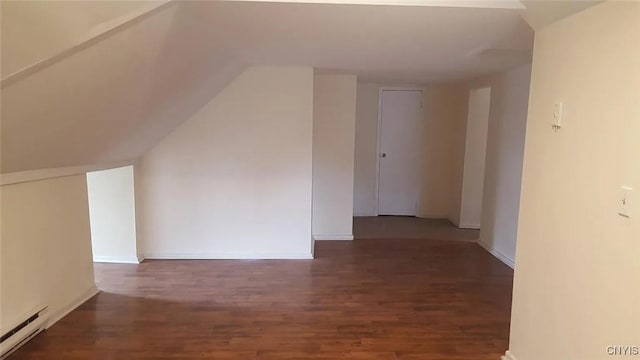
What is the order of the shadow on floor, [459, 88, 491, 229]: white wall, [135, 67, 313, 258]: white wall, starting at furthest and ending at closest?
[459, 88, 491, 229]: white wall, the shadow on floor, [135, 67, 313, 258]: white wall

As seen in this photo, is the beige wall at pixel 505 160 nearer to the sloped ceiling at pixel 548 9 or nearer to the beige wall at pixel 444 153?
the beige wall at pixel 444 153

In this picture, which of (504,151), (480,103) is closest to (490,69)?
(504,151)

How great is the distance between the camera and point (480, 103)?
18.2 ft

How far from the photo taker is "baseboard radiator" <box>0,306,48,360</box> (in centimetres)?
233

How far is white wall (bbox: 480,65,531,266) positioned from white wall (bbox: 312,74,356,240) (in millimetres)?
1638

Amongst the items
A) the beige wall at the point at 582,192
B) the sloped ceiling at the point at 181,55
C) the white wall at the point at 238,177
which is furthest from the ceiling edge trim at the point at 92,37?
the white wall at the point at 238,177

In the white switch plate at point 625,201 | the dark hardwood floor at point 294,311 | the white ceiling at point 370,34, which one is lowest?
the dark hardwood floor at point 294,311

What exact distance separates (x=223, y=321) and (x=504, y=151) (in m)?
3.34

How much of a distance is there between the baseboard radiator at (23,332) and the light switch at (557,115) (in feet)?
10.7

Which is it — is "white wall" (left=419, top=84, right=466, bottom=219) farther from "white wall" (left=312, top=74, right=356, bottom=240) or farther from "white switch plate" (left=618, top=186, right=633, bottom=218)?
"white switch plate" (left=618, top=186, right=633, bottom=218)

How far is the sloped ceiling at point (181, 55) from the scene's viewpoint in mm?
1849

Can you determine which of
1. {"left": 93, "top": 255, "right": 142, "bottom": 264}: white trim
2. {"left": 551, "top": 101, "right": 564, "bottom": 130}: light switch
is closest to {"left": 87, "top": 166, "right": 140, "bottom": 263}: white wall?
{"left": 93, "top": 255, "right": 142, "bottom": 264}: white trim

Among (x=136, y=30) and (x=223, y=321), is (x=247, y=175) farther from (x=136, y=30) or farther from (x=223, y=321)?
(x=136, y=30)

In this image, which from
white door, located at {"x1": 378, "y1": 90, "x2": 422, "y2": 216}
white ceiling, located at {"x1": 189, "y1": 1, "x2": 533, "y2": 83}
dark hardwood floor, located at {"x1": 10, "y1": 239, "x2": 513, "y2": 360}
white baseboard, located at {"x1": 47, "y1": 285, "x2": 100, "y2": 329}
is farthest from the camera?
white door, located at {"x1": 378, "y1": 90, "x2": 422, "y2": 216}
